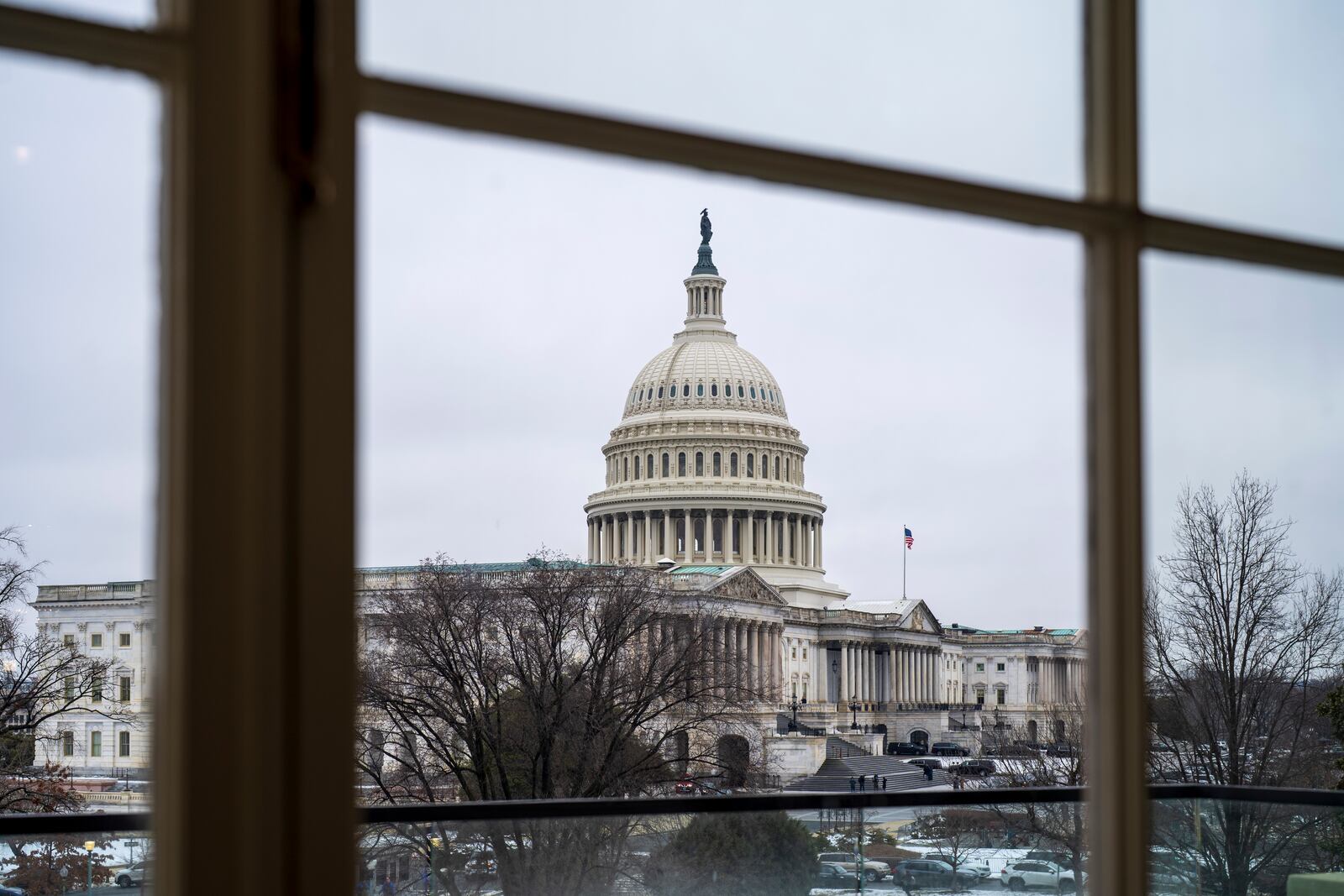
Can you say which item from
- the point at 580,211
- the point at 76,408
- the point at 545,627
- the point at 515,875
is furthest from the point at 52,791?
the point at 580,211

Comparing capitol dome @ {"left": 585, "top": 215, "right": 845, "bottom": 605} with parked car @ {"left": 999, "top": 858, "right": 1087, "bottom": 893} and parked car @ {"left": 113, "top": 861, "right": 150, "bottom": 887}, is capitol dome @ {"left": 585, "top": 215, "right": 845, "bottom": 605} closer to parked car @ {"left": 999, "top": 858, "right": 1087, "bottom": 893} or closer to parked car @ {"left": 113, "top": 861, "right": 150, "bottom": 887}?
parked car @ {"left": 999, "top": 858, "right": 1087, "bottom": 893}

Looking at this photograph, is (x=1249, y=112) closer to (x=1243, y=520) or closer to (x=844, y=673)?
(x=1243, y=520)

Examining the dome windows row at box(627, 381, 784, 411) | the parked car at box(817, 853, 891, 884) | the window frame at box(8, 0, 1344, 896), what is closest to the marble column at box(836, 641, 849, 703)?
the dome windows row at box(627, 381, 784, 411)

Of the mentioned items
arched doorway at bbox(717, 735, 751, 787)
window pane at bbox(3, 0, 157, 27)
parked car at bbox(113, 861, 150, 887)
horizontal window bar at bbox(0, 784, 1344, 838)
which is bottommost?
arched doorway at bbox(717, 735, 751, 787)

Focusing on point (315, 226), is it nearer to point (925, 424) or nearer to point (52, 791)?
point (52, 791)

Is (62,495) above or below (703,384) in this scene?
below

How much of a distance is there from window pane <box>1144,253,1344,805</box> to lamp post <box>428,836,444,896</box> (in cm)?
155

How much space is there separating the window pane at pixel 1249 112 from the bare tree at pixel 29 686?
13229 mm

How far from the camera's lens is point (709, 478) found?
41.0m

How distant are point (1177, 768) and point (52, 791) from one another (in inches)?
401

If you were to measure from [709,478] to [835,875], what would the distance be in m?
38.2

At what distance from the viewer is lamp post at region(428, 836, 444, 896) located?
2.92 meters

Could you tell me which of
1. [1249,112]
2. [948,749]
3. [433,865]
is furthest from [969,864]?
[948,749]

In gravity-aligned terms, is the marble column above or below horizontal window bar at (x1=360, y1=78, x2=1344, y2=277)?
below
